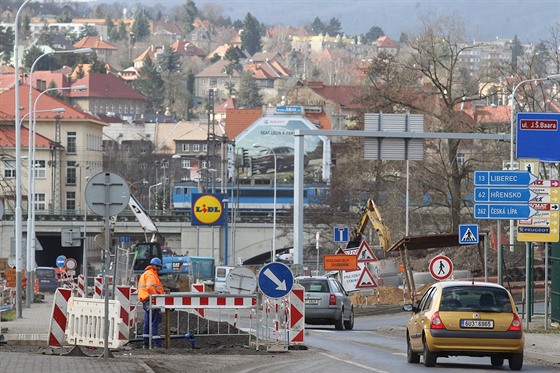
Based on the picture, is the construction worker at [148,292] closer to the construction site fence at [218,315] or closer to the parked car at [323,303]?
the construction site fence at [218,315]

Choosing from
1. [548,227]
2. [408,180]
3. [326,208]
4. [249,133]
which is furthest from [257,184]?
[548,227]

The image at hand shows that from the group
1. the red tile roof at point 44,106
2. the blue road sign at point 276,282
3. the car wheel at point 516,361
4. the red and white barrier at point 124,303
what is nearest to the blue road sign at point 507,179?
the blue road sign at point 276,282

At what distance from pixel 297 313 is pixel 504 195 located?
7110 millimetres

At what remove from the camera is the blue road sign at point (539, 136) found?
1332 inches

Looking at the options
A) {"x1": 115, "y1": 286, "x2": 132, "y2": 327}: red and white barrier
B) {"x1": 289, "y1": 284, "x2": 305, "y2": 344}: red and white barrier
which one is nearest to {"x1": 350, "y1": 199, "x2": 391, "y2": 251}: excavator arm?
Result: {"x1": 289, "y1": 284, "x2": 305, "y2": 344}: red and white barrier

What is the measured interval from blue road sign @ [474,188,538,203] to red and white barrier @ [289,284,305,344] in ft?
22.5

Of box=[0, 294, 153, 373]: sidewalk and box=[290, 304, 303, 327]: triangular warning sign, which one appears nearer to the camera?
box=[0, 294, 153, 373]: sidewalk

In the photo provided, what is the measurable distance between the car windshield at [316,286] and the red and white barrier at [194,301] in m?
11.1

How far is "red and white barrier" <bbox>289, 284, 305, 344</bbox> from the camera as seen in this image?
93.0 ft

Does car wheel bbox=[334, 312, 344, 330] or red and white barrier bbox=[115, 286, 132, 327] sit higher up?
red and white barrier bbox=[115, 286, 132, 327]

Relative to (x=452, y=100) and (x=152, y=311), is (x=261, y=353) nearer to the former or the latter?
(x=152, y=311)

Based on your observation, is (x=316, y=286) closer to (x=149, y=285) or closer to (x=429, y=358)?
(x=149, y=285)

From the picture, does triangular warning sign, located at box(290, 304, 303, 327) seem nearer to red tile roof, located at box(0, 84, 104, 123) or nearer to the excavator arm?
the excavator arm

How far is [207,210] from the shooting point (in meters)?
64.6
